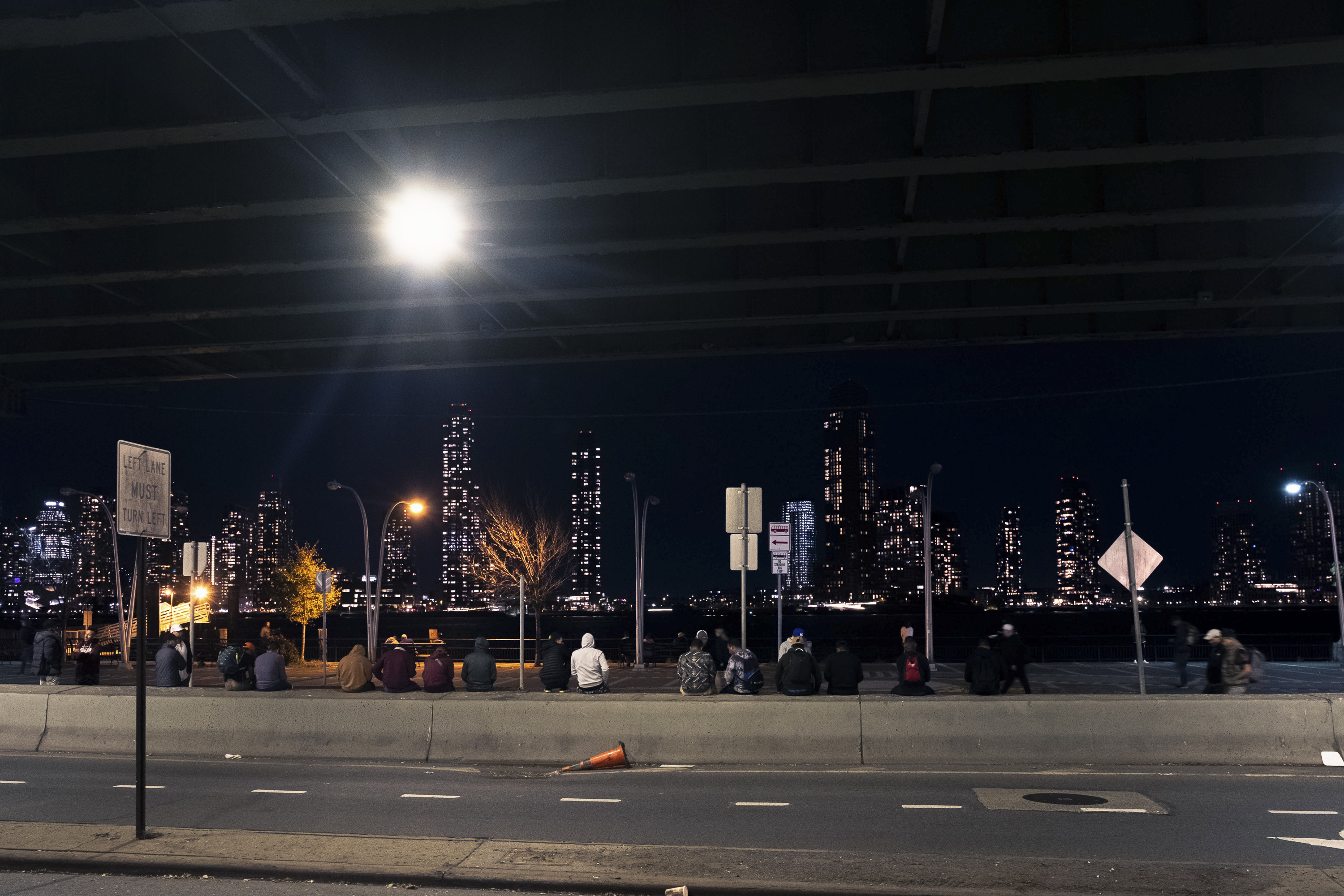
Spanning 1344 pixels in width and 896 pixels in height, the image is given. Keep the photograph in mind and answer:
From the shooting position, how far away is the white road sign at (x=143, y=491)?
8203 mm

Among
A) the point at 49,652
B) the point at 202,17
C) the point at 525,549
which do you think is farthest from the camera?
the point at 525,549

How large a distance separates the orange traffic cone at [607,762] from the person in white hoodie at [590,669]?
2747 millimetres

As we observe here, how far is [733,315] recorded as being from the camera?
20.9 m

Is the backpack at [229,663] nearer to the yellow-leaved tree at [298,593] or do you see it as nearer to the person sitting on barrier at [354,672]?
the person sitting on barrier at [354,672]

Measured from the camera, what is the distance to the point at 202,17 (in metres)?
11.3

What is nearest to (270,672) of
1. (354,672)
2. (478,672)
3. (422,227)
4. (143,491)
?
(354,672)

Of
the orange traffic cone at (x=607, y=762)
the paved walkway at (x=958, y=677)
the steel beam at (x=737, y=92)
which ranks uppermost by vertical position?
the steel beam at (x=737, y=92)

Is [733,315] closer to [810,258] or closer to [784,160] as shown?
[810,258]

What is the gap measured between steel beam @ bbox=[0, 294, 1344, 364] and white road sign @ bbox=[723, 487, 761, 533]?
5049 millimetres

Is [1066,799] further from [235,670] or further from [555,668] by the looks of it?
[235,670]

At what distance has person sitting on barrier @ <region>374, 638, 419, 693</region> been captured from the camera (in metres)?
16.0

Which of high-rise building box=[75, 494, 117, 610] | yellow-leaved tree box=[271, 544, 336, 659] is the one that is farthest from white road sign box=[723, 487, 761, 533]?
high-rise building box=[75, 494, 117, 610]

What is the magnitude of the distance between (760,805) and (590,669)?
5.74 metres

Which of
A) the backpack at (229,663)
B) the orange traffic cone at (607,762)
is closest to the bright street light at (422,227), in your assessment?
the backpack at (229,663)
